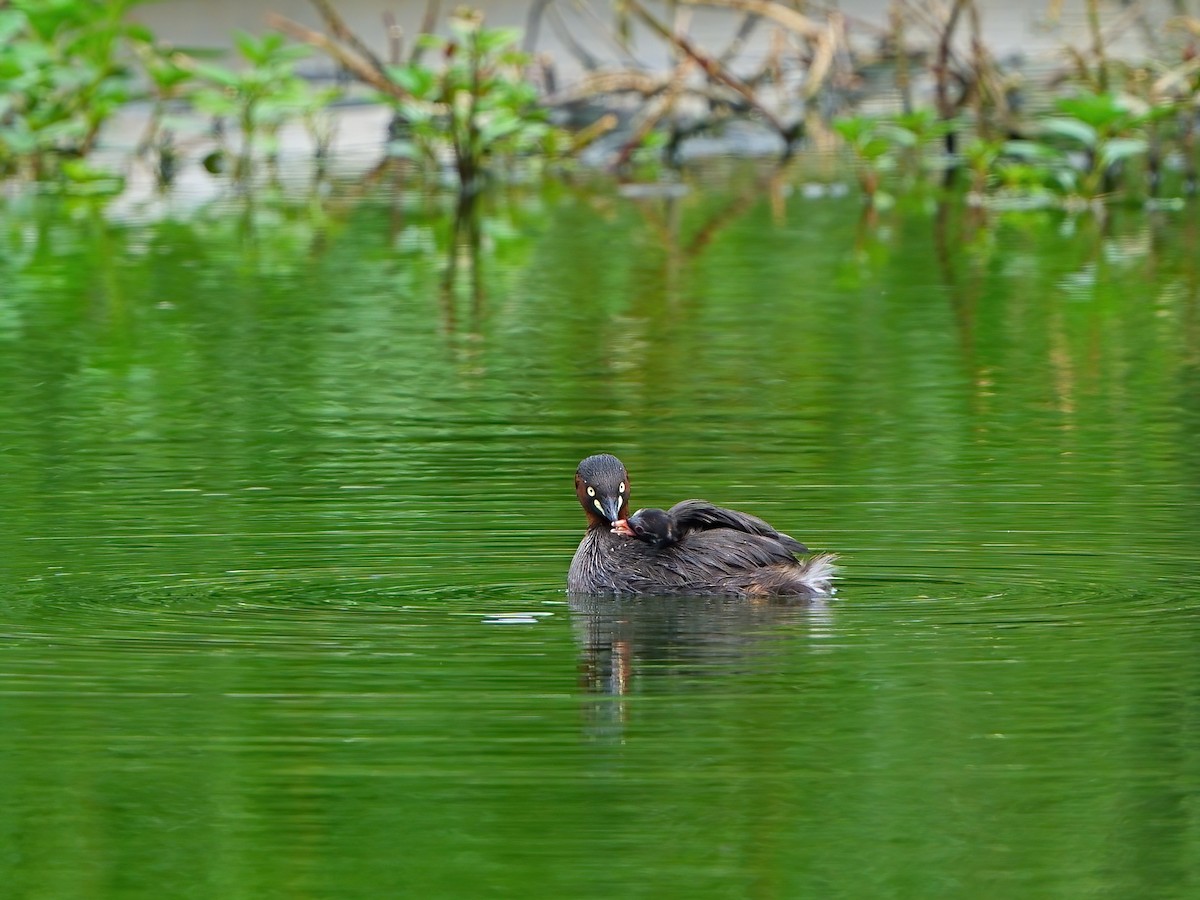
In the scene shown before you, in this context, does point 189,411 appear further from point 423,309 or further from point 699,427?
point 423,309

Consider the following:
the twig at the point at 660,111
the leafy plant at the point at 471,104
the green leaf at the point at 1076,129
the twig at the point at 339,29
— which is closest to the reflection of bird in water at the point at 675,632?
the green leaf at the point at 1076,129

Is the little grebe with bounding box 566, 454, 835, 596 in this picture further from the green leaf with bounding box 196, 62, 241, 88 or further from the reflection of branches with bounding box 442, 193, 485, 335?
the green leaf with bounding box 196, 62, 241, 88

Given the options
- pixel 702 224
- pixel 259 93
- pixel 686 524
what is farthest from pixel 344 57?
pixel 686 524

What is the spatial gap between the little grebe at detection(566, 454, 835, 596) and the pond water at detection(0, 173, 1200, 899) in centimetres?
11

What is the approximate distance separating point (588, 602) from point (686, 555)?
1.15 feet

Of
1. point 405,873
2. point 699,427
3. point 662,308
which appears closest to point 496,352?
point 662,308

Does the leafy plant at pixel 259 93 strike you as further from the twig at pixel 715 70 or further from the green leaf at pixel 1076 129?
the green leaf at pixel 1076 129

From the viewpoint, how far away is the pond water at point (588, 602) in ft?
16.0

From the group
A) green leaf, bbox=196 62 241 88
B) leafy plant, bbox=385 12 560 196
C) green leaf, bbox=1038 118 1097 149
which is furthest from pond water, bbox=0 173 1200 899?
green leaf, bbox=196 62 241 88

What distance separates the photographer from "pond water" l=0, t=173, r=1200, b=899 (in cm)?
487

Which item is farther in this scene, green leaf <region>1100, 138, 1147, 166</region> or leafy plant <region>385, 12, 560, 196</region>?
leafy plant <region>385, 12, 560, 196</region>

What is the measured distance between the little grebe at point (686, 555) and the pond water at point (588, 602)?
0.37 ft

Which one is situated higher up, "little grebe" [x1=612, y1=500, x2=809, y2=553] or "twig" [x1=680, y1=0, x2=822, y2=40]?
"twig" [x1=680, y1=0, x2=822, y2=40]

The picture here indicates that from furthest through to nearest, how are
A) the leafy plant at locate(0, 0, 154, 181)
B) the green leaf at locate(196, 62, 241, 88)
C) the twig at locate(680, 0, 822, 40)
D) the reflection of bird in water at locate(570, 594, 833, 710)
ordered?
the leafy plant at locate(0, 0, 154, 181), the twig at locate(680, 0, 822, 40), the green leaf at locate(196, 62, 241, 88), the reflection of bird in water at locate(570, 594, 833, 710)
